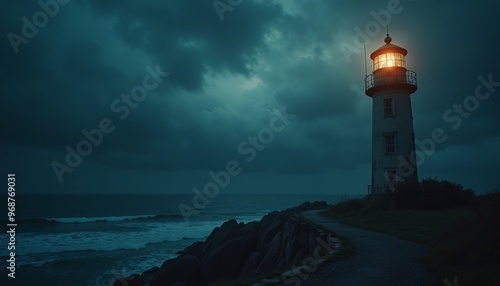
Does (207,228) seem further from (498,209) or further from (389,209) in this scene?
(498,209)

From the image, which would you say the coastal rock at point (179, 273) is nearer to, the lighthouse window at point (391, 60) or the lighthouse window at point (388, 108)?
the lighthouse window at point (388, 108)

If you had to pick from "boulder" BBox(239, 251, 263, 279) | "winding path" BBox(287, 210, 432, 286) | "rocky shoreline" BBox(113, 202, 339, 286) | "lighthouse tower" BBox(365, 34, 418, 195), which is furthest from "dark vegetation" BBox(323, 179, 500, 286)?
"boulder" BBox(239, 251, 263, 279)

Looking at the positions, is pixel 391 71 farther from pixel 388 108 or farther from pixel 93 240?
pixel 93 240

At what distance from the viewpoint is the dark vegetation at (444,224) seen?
18.5 ft

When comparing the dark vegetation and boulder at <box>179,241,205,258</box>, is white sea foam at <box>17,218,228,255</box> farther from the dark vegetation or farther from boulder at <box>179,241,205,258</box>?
the dark vegetation

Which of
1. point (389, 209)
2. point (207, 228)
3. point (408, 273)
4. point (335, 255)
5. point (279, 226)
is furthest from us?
point (207, 228)

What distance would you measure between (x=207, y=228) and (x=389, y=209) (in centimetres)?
2904

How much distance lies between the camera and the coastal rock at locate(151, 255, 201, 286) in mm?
13461

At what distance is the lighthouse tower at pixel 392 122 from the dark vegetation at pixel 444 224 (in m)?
Answer: 1.51

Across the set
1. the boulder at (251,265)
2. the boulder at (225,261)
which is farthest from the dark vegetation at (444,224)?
the boulder at (225,261)

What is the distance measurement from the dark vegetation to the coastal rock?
27.6ft

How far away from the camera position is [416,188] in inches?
666

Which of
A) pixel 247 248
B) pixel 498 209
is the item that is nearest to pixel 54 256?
pixel 247 248

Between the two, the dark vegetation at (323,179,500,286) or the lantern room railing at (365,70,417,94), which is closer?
the dark vegetation at (323,179,500,286)
